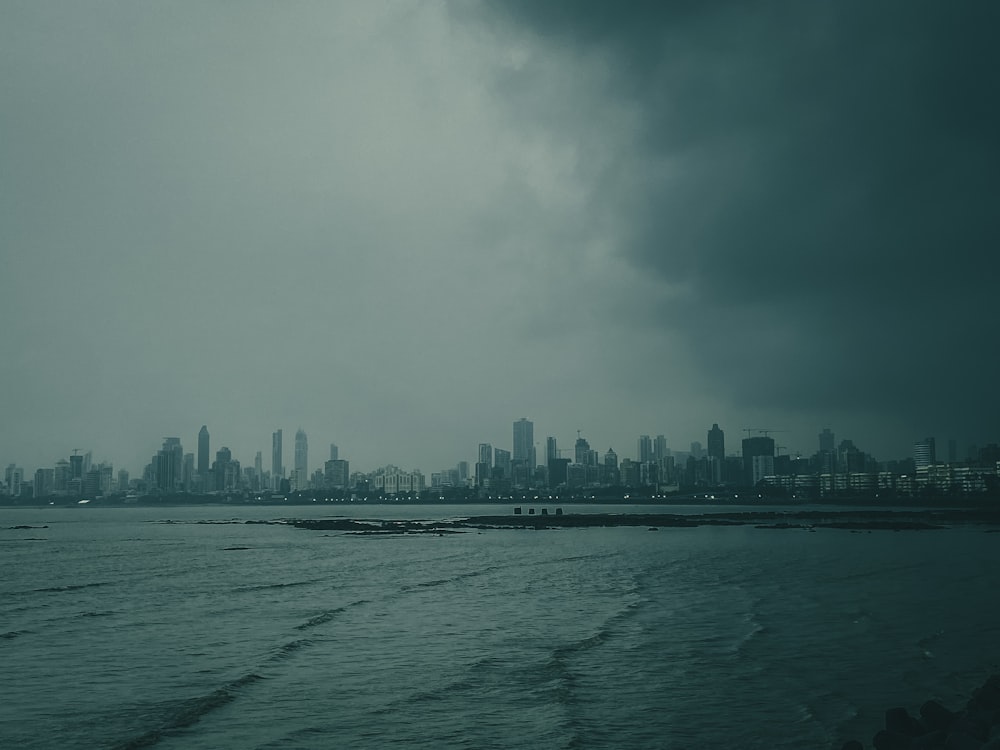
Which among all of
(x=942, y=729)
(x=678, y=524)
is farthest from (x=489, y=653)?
(x=678, y=524)

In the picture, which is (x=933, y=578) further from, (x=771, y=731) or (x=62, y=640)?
(x=62, y=640)

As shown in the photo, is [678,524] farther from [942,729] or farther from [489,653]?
[942,729]

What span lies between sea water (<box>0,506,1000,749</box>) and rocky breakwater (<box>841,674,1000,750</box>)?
190 centimetres

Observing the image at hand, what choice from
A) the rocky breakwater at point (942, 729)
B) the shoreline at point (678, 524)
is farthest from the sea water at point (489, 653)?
the shoreline at point (678, 524)

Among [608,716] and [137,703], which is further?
[137,703]

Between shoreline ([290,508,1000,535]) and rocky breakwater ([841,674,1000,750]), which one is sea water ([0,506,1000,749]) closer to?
rocky breakwater ([841,674,1000,750])

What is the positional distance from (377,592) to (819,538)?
63.0 m

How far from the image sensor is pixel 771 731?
20.3 m

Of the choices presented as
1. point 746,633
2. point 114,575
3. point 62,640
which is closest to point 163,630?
point 62,640

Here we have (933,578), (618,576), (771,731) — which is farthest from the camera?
(618,576)

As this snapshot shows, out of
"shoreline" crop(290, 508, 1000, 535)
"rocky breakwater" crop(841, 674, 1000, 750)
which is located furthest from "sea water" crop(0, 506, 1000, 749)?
"shoreline" crop(290, 508, 1000, 535)

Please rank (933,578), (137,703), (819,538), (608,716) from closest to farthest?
(608,716) < (137,703) < (933,578) < (819,538)

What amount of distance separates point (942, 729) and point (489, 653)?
51.5 feet

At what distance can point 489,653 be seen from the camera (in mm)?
29969
